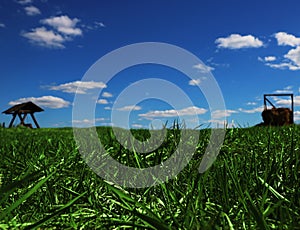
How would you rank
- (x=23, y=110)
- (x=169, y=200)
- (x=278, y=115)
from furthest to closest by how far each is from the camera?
(x=23, y=110) < (x=278, y=115) < (x=169, y=200)

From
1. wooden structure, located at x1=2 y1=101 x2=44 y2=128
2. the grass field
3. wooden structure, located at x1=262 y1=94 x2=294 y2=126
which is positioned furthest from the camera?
wooden structure, located at x1=2 y1=101 x2=44 y2=128

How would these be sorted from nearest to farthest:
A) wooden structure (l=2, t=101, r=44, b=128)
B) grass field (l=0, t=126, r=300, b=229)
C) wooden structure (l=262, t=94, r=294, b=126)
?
grass field (l=0, t=126, r=300, b=229) → wooden structure (l=262, t=94, r=294, b=126) → wooden structure (l=2, t=101, r=44, b=128)

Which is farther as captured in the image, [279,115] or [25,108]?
[25,108]

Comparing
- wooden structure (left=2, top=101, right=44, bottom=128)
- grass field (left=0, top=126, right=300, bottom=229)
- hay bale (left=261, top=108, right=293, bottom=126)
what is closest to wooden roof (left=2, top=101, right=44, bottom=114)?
wooden structure (left=2, top=101, right=44, bottom=128)

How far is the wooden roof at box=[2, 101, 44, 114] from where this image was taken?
3347 cm

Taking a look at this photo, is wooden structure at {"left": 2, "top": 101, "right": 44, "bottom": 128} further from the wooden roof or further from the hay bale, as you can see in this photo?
the hay bale

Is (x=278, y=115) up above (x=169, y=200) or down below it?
above

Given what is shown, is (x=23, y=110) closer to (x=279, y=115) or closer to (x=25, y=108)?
(x=25, y=108)

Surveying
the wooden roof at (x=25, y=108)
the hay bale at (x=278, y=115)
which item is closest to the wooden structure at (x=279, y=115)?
the hay bale at (x=278, y=115)

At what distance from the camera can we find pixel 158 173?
90.9 inches

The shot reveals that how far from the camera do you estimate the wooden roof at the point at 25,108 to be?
33.5m

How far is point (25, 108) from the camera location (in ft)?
116

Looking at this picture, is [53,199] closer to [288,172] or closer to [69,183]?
[69,183]

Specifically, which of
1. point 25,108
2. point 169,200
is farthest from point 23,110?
point 169,200
